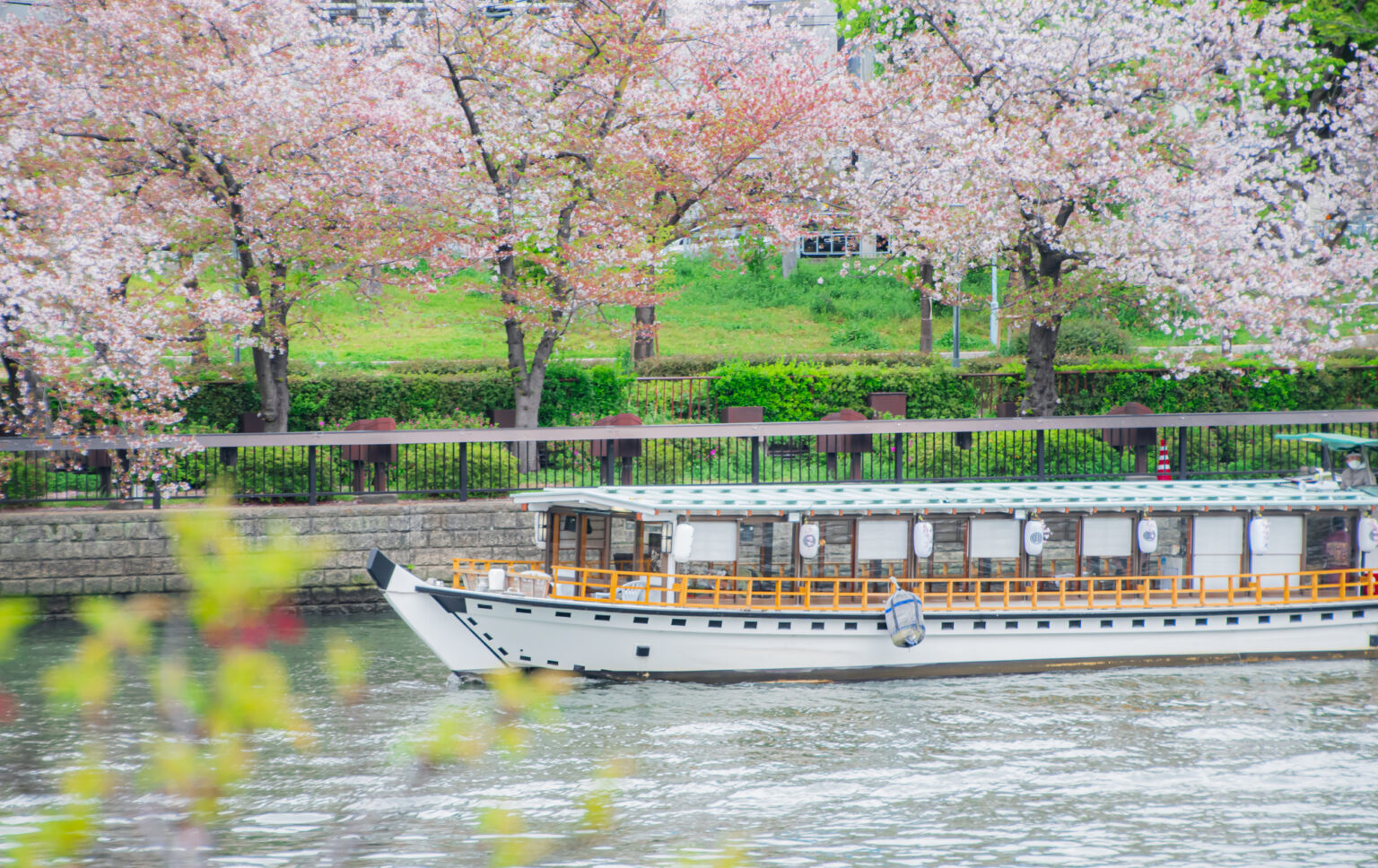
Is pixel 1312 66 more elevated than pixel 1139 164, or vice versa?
pixel 1312 66

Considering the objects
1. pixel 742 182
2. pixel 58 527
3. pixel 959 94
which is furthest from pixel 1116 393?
pixel 58 527

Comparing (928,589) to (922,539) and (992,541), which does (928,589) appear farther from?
(992,541)

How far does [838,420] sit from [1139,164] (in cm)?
824

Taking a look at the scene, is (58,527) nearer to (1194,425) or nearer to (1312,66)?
(1194,425)

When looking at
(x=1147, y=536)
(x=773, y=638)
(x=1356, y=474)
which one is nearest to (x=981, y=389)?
(x=1356, y=474)

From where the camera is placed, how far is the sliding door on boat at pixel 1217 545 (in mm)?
18766

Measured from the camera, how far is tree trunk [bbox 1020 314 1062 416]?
27.6 m

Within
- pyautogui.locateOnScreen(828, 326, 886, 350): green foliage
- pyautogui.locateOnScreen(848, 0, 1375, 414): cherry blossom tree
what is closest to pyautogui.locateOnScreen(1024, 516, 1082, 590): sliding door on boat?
pyautogui.locateOnScreen(848, 0, 1375, 414): cherry blossom tree

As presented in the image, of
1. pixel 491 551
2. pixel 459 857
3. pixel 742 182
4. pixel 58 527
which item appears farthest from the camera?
pixel 742 182

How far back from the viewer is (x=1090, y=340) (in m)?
35.6

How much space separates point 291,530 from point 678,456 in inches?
308

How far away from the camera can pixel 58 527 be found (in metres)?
20.7

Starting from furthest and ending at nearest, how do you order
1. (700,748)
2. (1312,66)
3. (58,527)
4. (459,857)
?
(1312,66)
(58,527)
(700,748)
(459,857)

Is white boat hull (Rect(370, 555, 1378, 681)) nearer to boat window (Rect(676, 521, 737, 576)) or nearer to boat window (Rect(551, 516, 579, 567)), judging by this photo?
boat window (Rect(676, 521, 737, 576))
